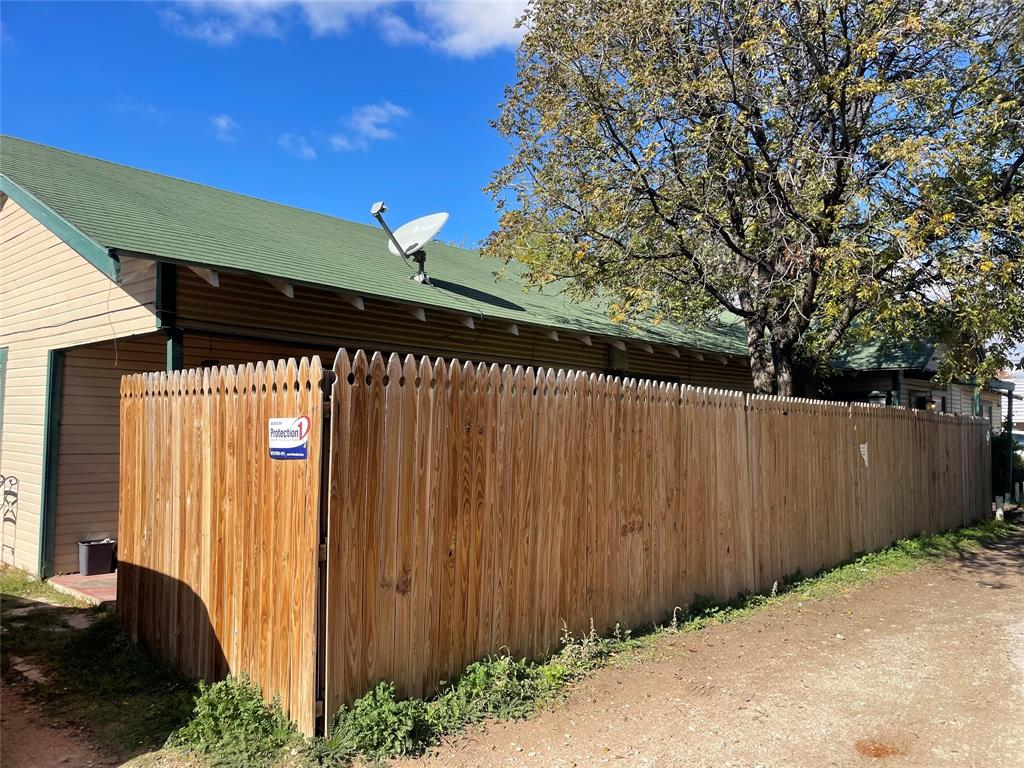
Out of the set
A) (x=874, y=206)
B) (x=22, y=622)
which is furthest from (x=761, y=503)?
(x=22, y=622)

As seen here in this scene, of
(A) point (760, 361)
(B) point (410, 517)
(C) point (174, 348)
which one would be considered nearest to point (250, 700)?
(B) point (410, 517)

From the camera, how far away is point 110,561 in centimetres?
793

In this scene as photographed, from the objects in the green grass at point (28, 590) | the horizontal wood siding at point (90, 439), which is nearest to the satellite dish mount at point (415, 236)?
the horizontal wood siding at point (90, 439)

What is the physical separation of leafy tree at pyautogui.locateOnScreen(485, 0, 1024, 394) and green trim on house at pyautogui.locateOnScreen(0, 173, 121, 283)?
5334mm

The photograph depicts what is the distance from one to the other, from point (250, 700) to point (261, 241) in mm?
5473

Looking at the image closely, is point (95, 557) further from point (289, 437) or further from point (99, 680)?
point (289, 437)

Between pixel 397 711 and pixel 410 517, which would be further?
pixel 410 517

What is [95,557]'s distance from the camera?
25.7ft

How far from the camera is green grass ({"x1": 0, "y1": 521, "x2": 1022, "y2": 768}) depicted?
12.4 ft

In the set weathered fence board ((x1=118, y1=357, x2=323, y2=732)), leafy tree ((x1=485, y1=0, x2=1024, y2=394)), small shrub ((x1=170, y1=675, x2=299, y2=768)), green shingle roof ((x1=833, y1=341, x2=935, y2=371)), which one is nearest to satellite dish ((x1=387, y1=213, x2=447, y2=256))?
leafy tree ((x1=485, y1=0, x2=1024, y2=394))

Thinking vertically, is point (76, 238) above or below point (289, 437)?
above

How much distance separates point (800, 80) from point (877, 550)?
6303 millimetres

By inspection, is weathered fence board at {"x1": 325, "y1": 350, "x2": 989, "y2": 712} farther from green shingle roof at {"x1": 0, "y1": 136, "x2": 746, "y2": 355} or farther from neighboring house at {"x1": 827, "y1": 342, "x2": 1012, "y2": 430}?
neighboring house at {"x1": 827, "y1": 342, "x2": 1012, "y2": 430}

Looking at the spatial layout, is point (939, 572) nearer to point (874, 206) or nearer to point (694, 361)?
point (874, 206)
